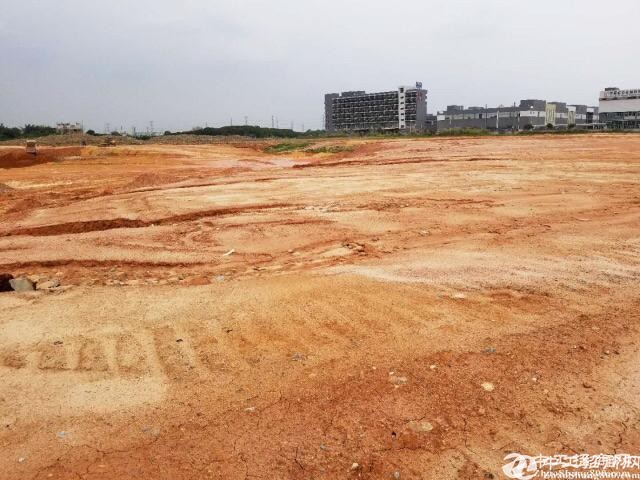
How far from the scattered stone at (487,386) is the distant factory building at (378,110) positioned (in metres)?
99.2

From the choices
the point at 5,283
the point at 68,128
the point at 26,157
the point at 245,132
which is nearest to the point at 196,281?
the point at 5,283

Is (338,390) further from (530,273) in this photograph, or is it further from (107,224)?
(107,224)

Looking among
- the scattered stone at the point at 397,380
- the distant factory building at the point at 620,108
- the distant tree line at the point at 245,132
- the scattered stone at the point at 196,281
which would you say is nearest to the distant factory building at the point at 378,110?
the distant tree line at the point at 245,132

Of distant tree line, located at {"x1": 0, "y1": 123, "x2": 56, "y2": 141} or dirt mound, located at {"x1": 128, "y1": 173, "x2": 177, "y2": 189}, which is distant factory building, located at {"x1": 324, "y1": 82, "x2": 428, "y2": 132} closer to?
distant tree line, located at {"x1": 0, "y1": 123, "x2": 56, "y2": 141}

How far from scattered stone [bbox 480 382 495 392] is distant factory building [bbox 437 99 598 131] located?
281ft

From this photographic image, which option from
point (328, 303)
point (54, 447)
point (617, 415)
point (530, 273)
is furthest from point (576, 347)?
point (54, 447)

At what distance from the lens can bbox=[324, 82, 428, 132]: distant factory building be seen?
349 ft

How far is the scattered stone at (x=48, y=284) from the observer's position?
595 centimetres

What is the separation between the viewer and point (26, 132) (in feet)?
186

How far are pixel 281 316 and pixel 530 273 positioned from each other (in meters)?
2.98

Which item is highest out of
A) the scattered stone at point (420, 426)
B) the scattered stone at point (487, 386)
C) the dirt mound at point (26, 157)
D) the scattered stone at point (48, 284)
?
the dirt mound at point (26, 157)

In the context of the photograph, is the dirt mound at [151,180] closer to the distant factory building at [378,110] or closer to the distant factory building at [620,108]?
the distant factory building at [620,108]
